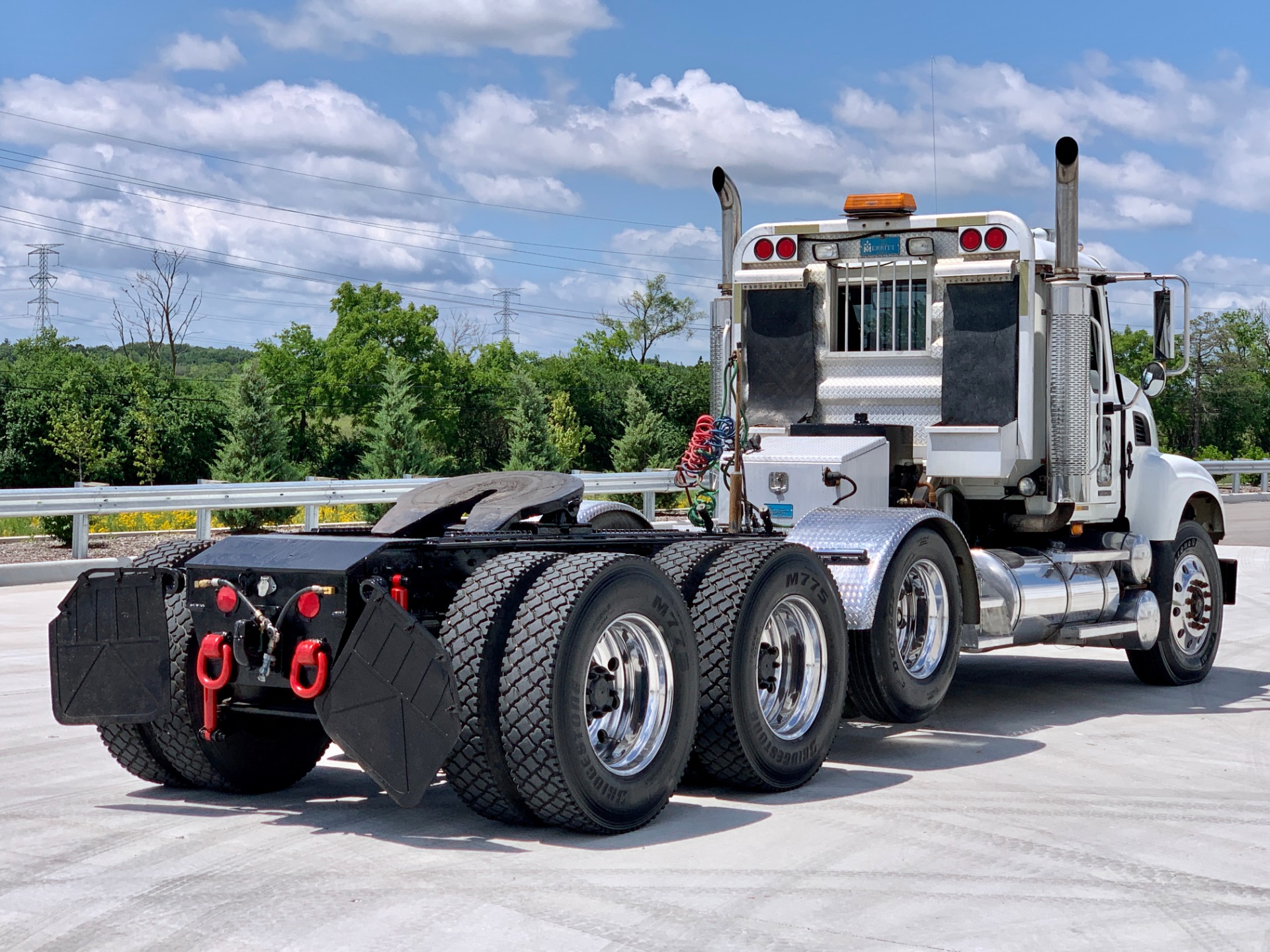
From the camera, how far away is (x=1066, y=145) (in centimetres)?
970

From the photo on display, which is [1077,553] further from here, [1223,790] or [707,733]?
[707,733]

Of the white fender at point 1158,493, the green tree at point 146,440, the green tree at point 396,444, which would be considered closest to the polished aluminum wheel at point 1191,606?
the white fender at point 1158,493

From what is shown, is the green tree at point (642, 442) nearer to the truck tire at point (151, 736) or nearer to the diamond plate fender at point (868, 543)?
the diamond plate fender at point (868, 543)

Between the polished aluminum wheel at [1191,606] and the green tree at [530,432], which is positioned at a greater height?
the green tree at [530,432]

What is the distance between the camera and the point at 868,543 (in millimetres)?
8227

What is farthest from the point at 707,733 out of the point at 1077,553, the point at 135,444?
the point at 135,444

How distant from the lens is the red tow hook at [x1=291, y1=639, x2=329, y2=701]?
580cm

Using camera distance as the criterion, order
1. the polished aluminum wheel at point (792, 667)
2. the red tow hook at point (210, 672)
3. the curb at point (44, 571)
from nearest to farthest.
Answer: the red tow hook at point (210, 672) → the polished aluminum wheel at point (792, 667) → the curb at point (44, 571)

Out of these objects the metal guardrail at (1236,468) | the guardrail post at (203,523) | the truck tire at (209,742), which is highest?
the metal guardrail at (1236,468)

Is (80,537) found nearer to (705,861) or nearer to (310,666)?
(310,666)

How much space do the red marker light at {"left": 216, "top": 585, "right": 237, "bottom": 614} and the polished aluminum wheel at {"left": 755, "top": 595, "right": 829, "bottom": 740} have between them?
2.44 m

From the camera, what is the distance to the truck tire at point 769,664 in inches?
269

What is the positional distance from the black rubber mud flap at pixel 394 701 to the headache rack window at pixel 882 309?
5.51 meters

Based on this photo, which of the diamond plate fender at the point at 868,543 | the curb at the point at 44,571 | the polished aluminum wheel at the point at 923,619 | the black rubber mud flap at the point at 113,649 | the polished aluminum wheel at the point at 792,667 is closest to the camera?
the black rubber mud flap at the point at 113,649
